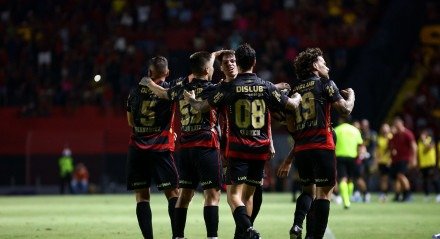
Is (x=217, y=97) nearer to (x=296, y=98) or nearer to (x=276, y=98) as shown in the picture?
(x=276, y=98)

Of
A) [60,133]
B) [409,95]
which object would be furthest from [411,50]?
[60,133]

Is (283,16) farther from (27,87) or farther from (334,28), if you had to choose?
(27,87)

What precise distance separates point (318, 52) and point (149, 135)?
2461 millimetres

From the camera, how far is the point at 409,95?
39375 millimetres

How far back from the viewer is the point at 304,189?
47.8ft

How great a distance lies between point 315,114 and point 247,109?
0.87m

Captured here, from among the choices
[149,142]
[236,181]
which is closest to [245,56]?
[236,181]

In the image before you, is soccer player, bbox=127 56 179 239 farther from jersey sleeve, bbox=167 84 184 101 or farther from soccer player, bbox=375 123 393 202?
soccer player, bbox=375 123 393 202

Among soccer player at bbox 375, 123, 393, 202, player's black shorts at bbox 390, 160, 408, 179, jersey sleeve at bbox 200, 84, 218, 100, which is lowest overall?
jersey sleeve at bbox 200, 84, 218, 100

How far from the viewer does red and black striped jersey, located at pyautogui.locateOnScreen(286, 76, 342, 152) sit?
13.6 m

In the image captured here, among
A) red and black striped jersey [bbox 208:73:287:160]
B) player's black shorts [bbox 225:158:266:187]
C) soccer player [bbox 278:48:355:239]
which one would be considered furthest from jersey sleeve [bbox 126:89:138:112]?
soccer player [bbox 278:48:355:239]

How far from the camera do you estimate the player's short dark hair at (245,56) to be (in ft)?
43.7

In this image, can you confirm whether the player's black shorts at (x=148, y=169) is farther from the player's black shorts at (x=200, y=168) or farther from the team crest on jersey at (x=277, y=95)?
the team crest on jersey at (x=277, y=95)

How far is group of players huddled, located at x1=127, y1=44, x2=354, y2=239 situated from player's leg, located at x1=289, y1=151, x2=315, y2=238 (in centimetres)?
1
